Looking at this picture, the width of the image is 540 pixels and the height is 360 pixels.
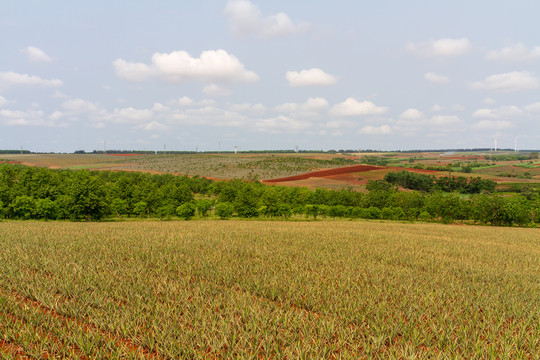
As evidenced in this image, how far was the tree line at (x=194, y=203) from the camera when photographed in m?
53.3

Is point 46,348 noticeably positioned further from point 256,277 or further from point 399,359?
point 399,359

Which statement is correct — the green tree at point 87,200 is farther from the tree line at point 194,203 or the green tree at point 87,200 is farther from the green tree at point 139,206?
the green tree at point 139,206

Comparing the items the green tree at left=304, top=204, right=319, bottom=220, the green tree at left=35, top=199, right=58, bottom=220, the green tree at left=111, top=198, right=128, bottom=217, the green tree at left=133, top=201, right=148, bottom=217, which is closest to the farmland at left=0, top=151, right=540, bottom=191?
the green tree at left=304, top=204, right=319, bottom=220

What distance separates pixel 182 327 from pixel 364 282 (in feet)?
26.5

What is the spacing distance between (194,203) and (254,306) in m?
64.4

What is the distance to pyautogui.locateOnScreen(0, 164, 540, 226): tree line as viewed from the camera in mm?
53281

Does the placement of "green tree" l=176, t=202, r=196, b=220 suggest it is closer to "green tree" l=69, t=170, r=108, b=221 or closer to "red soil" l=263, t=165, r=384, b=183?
"green tree" l=69, t=170, r=108, b=221

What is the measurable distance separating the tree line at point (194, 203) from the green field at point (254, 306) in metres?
43.3

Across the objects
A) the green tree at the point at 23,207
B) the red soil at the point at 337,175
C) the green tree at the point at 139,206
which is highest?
the red soil at the point at 337,175

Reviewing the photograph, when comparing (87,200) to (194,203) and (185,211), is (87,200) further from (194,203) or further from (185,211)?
(194,203)

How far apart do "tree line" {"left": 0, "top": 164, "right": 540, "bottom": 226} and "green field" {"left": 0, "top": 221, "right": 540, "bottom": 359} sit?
43.3 metres

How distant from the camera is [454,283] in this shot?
12766 mm

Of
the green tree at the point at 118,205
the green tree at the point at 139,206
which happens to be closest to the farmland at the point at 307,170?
the green tree at the point at 139,206

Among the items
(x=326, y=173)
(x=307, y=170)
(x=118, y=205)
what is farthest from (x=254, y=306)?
(x=307, y=170)
